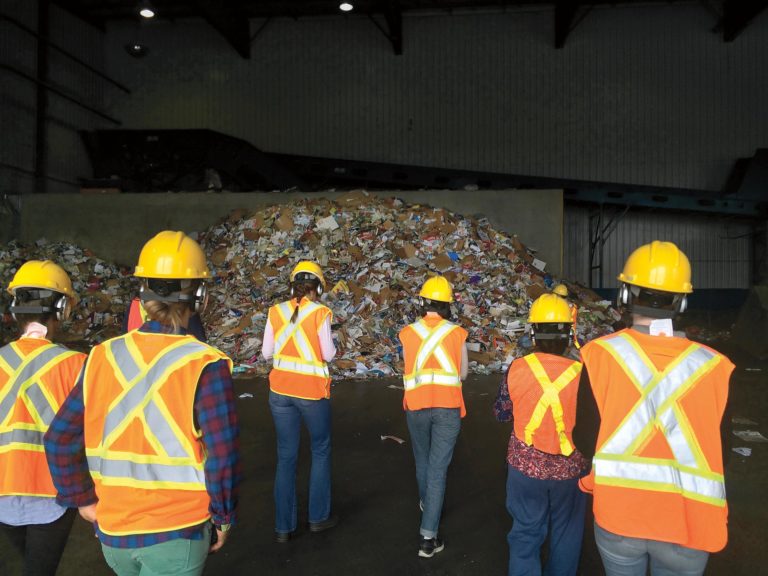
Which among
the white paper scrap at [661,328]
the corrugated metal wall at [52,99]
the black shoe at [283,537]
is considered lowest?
the black shoe at [283,537]

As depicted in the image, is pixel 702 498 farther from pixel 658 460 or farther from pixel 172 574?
pixel 172 574

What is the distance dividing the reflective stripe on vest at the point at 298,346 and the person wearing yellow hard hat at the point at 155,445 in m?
1.49

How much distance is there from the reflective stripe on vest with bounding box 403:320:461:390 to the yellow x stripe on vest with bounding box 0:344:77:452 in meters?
1.66

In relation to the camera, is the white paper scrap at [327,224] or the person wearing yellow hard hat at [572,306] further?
the white paper scrap at [327,224]

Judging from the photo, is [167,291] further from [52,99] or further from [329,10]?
[329,10]

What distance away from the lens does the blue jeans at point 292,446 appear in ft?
9.32

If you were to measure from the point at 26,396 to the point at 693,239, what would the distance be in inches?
592

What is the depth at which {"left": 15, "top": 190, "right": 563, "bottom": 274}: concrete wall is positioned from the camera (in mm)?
9883

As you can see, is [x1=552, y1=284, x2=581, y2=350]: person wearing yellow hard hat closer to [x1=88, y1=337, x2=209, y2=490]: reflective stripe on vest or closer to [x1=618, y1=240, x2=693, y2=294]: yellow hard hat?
[x1=618, y1=240, x2=693, y2=294]: yellow hard hat

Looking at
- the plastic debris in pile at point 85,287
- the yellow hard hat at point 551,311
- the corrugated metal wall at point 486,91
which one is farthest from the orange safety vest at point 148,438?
the corrugated metal wall at point 486,91

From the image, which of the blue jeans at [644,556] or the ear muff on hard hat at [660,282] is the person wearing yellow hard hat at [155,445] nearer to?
the blue jeans at [644,556]

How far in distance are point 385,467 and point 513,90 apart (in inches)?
492

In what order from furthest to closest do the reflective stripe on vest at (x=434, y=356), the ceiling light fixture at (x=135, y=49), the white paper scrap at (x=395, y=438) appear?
1. the ceiling light fixture at (x=135, y=49)
2. the white paper scrap at (x=395, y=438)
3. the reflective stripe on vest at (x=434, y=356)

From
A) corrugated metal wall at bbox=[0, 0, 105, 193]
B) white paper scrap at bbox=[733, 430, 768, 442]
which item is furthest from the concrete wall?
white paper scrap at bbox=[733, 430, 768, 442]
